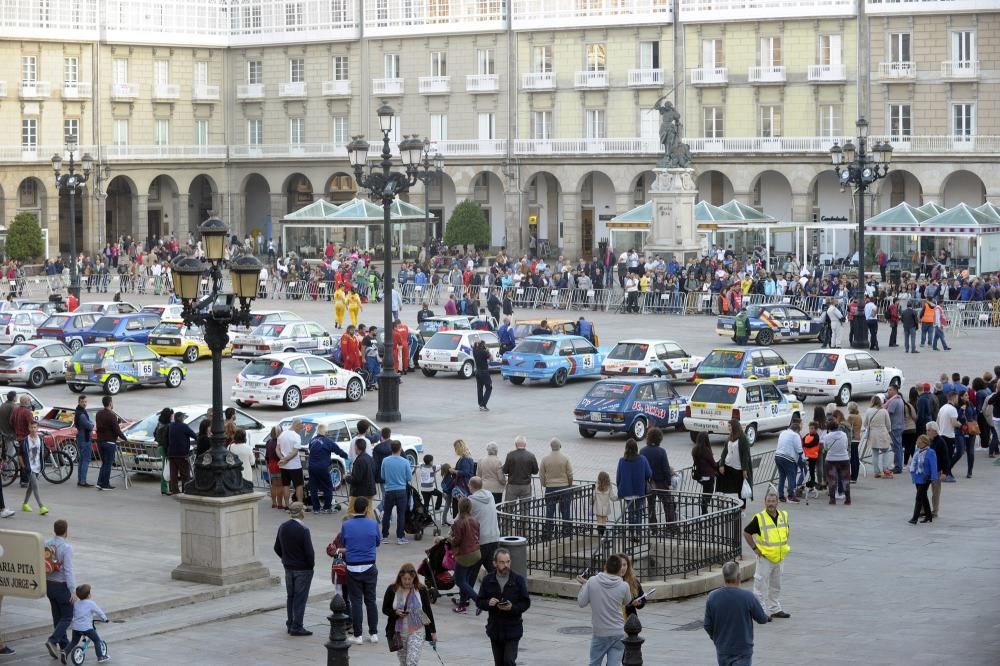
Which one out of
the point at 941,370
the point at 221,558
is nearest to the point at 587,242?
the point at 941,370

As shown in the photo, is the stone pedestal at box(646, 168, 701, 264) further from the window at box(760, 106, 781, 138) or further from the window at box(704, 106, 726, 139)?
the window at box(704, 106, 726, 139)

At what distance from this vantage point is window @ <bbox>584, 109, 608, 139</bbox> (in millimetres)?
77250

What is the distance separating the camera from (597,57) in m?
77.0

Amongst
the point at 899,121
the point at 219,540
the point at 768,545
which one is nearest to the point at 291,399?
the point at 219,540

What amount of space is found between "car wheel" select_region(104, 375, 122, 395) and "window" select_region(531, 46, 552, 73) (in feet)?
134

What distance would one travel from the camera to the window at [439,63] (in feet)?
264

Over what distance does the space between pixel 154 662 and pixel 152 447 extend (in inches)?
463

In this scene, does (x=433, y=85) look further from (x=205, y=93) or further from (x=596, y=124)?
(x=205, y=93)

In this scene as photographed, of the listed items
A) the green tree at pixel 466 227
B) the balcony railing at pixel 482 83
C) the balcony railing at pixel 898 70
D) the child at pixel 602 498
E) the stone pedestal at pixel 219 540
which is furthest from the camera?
the balcony railing at pixel 482 83

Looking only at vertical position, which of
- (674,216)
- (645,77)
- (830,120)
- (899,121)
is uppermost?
(645,77)

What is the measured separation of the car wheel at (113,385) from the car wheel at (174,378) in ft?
4.03

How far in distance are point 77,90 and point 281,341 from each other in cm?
3877

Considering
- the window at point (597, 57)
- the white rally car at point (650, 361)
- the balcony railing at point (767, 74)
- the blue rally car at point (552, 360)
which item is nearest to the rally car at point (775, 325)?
the blue rally car at point (552, 360)

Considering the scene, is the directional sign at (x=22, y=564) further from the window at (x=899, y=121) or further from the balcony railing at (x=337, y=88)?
the balcony railing at (x=337, y=88)
